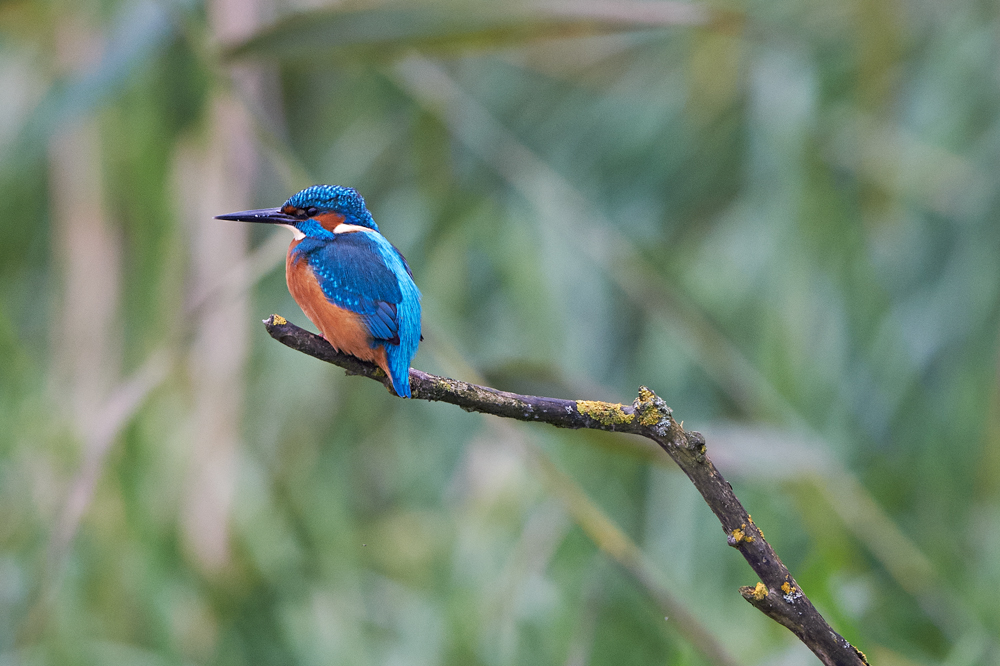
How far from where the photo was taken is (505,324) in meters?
1.53

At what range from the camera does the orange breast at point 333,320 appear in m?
0.36

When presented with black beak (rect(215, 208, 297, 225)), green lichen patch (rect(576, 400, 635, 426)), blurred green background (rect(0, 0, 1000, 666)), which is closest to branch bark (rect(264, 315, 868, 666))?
green lichen patch (rect(576, 400, 635, 426))

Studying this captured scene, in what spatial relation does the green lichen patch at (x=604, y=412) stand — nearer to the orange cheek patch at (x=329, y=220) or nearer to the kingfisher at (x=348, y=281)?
the kingfisher at (x=348, y=281)

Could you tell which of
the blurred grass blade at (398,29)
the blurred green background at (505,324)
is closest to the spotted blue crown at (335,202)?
the blurred grass blade at (398,29)

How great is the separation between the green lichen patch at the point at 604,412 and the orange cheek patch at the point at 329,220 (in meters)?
0.20

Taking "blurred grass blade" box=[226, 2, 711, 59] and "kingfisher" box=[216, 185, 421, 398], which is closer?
"kingfisher" box=[216, 185, 421, 398]

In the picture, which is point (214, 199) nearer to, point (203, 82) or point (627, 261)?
point (203, 82)

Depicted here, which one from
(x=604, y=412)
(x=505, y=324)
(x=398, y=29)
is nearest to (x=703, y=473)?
(x=604, y=412)

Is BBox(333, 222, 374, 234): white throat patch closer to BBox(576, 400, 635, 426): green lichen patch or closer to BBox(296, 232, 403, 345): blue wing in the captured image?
BBox(296, 232, 403, 345): blue wing

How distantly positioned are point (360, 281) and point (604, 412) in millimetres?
150

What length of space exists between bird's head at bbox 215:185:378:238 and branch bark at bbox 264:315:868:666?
173 mm

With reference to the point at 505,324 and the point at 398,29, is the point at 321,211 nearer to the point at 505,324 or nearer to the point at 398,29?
the point at 398,29

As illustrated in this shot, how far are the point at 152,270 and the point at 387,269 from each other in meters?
0.84

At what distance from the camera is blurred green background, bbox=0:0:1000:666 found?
3.65ft
